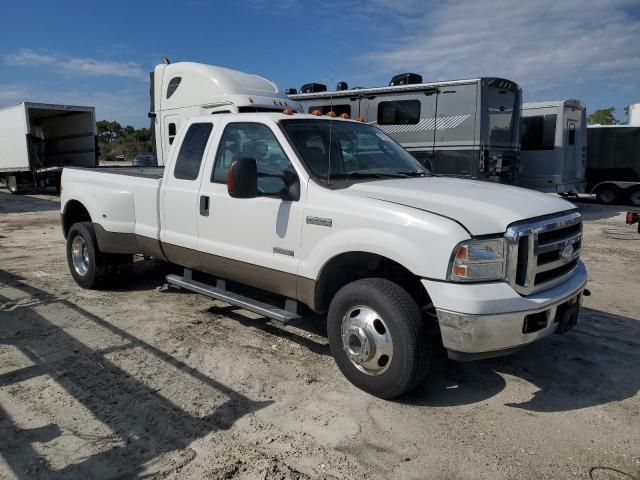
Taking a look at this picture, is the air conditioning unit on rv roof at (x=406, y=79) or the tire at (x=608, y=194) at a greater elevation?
the air conditioning unit on rv roof at (x=406, y=79)

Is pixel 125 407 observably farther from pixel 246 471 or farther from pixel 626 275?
pixel 626 275

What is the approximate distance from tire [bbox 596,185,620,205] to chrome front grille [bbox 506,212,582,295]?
48.3 feet

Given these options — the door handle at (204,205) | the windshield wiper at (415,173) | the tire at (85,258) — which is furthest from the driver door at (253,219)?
the tire at (85,258)

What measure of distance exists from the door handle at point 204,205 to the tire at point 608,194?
1571 cm

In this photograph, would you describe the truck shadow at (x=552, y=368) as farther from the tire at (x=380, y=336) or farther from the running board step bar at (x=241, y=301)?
the running board step bar at (x=241, y=301)

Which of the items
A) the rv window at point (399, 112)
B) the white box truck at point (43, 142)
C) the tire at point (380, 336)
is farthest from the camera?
the white box truck at point (43, 142)

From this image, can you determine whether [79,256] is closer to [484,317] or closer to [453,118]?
[484,317]

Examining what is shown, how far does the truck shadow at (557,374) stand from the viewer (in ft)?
12.2

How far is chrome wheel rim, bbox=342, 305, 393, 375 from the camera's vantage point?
141 inches

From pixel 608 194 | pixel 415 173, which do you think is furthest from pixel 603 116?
pixel 415 173

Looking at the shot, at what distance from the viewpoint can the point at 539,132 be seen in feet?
46.5

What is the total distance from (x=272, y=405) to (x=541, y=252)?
205 cm

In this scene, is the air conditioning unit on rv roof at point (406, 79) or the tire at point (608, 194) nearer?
the air conditioning unit on rv roof at point (406, 79)

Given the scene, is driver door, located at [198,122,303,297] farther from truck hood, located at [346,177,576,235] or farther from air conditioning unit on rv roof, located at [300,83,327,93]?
air conditioning unit on rv roof, located at [300,83,327,93]
